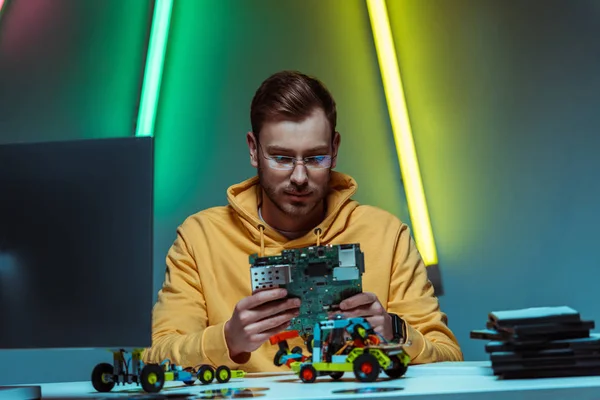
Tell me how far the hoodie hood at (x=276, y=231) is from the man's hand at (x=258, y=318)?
59 centimetres

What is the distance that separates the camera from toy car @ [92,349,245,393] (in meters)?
1.33

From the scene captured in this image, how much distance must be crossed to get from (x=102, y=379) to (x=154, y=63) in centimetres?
205

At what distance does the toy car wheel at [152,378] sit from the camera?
1.32 meters

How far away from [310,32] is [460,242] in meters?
1.14

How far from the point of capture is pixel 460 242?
3229 mm

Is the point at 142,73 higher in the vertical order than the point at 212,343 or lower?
higher

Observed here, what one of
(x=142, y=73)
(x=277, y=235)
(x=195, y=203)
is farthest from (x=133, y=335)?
(x=142, y=73)

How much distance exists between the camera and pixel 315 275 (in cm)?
161

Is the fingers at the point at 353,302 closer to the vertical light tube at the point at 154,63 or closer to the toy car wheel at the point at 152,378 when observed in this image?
the toy car wheel at the point at 152,378

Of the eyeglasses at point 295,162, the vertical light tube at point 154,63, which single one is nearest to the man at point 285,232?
the eyeglasses at point 295,162

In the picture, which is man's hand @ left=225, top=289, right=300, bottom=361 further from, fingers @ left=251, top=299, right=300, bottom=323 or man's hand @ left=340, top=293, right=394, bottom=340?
man's hand @ left=340, top=293, right=394, bottom=340

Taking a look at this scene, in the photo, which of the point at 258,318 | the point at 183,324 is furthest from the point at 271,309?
the point at 183,324

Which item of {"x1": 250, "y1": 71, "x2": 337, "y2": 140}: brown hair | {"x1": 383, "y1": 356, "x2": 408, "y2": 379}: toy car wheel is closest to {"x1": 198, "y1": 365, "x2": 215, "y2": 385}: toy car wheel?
{"x1": 383, "y1": 356, "x2": 408, "y2": 379}: toy car wheel

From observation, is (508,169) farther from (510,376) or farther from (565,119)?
(510,376)
